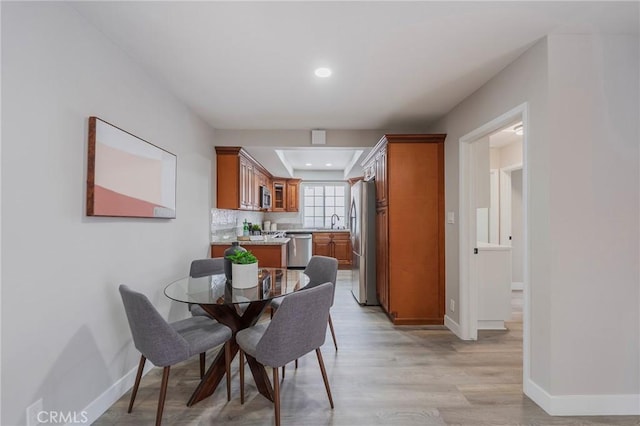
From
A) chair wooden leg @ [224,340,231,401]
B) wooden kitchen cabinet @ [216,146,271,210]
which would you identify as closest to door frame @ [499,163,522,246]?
wooden kitchen cabinet @ [216,146,271,210]

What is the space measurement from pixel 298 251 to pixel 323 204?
179 centimetres

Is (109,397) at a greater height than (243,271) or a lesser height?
lesser

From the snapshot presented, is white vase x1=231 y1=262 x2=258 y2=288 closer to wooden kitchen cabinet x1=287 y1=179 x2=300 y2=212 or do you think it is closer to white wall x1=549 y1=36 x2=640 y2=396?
white wall x1=549 y1=36 x2=640 y2=396

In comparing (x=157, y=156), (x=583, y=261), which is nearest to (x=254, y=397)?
(x=157, y=156)

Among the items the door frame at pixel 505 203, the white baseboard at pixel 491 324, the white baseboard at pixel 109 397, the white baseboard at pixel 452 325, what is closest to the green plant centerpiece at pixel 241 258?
the white baseboard at pixel 109 397

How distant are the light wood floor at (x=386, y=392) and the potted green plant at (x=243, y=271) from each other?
2.54 ft

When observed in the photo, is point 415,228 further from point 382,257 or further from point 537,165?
point 537,165

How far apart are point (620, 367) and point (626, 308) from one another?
384 mm

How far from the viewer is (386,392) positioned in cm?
205

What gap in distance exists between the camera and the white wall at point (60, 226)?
1.29m

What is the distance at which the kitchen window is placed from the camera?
7770mm

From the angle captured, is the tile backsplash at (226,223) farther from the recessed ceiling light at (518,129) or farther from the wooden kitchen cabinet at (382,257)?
the recessed ceiling light at (518,129)

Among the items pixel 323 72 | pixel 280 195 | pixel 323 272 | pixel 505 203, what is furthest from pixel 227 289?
pixel 280 195

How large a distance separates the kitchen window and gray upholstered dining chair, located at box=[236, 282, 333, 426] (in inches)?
237
